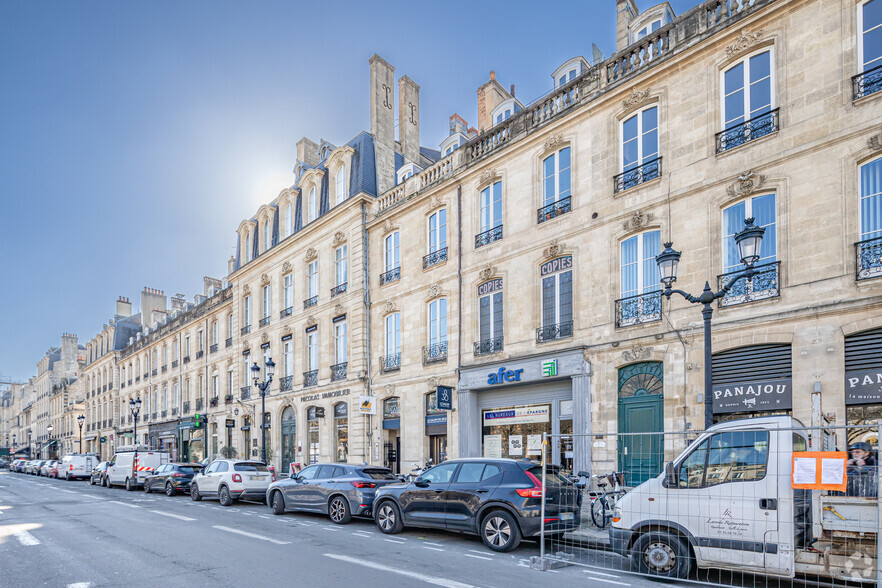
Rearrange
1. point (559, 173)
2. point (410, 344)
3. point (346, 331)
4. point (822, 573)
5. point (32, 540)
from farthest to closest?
point (346, 331)
point (410, 344)
point (559, 173)
point (32, 540)
point (822, 573)

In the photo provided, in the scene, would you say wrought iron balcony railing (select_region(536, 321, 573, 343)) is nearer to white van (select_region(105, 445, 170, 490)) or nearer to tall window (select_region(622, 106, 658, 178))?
tall window (select_region(622, 106, 658, 178))

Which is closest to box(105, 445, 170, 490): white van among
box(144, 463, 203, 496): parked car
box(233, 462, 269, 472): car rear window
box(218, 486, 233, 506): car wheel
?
box(144, 463, 203, 496): parked car

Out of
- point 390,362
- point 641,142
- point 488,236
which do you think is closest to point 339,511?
point 488,236

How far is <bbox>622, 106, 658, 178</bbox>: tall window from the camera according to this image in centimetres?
1522

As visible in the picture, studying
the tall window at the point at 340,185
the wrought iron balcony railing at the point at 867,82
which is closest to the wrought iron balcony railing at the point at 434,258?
the tall window at the point at 340,185

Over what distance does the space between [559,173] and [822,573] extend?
1288cm

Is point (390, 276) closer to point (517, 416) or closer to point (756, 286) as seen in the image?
point (517, 416)

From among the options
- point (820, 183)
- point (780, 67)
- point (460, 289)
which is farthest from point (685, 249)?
point (460, 289)

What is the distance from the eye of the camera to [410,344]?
22.0 meters

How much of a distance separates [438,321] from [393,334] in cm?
284

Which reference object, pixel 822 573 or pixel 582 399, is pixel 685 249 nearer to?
pixel 582 399

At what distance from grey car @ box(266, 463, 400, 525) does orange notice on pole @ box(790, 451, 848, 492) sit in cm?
880

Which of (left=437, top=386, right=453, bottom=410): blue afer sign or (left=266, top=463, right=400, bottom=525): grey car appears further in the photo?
(left=437, top=386, right=453, bottom=410): blue afer sign

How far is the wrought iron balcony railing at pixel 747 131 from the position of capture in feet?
42.4
